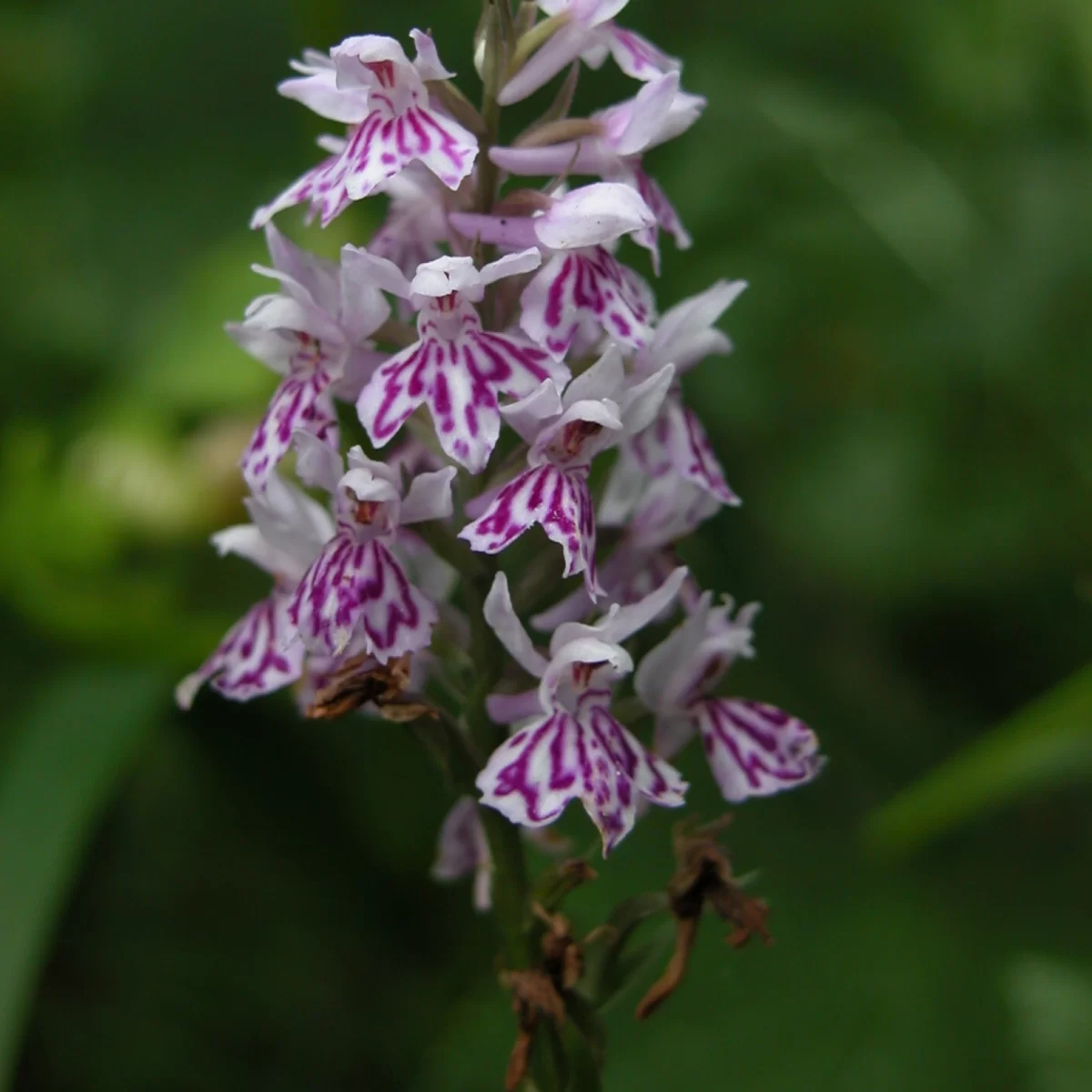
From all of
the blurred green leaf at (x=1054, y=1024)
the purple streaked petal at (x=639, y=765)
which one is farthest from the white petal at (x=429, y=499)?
the blurred green leaf at (x=1054, y=1024)

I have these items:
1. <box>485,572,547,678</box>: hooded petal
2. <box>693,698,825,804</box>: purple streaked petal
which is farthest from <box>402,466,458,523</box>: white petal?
<box>693,698,825,804</box>: purple streaked petal

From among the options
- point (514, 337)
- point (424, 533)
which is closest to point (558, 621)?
point (424, 533)

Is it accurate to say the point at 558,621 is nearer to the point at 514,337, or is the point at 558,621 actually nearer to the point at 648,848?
the point at 514,337

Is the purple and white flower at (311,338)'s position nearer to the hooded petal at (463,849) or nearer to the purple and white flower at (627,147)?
the purple and white flower at (627,147)

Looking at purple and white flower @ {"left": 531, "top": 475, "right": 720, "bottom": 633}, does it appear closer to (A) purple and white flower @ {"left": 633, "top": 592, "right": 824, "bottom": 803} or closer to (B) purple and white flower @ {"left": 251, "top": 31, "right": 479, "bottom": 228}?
(A) purple and white flower @ {"left": 633, "top": 592, "right": 824, "bottom": 803}

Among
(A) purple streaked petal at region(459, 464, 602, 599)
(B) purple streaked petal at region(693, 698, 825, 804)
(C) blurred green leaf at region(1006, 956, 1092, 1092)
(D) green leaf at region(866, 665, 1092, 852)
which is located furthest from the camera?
(C) blurred green leaf at region(1006, 956, 1092, 1092)

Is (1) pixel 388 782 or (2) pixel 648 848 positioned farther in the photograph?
(1) pixel 388 782

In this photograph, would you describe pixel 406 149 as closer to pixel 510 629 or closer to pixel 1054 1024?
pixel 510 629
